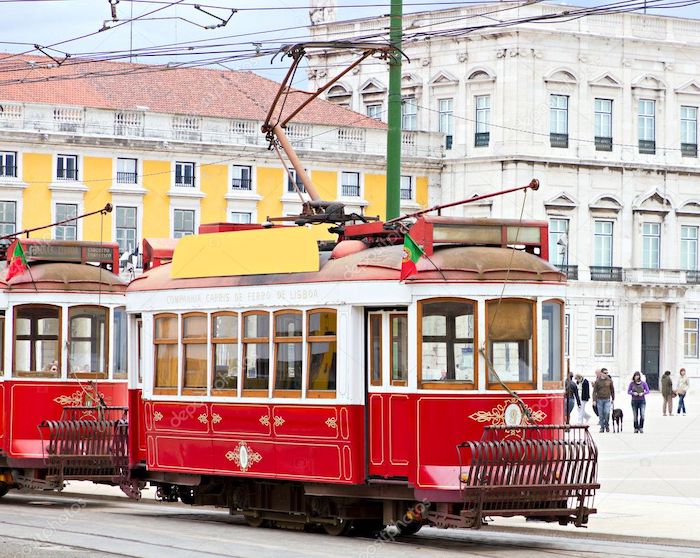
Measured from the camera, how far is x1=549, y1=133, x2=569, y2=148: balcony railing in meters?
70.7

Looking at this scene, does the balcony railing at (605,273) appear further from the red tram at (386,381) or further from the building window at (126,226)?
the red tram at (386,381)

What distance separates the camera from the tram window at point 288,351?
1756 cm

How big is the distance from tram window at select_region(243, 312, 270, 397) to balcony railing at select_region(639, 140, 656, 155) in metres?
56.5

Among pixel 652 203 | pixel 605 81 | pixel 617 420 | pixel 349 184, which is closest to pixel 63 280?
pixel 617 420

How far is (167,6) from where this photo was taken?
25.1 metres

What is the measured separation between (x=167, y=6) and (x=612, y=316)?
48497mm

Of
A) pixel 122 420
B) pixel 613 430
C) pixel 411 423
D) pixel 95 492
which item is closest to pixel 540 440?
pixel 411 423

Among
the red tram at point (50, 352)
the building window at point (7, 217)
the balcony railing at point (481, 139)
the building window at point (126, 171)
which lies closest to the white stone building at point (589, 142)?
the balcony railing at point (481, 139)

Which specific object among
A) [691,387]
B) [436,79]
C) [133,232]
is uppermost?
[436,79]

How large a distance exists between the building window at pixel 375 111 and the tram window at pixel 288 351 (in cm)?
5591

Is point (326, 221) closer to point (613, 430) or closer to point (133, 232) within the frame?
point (613, 430)

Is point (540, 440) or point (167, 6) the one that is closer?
point (540, 440)

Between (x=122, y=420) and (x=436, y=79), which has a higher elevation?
(x=436, y=79)

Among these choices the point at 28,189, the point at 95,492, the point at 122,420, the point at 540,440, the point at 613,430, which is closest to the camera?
the point at 540,440
